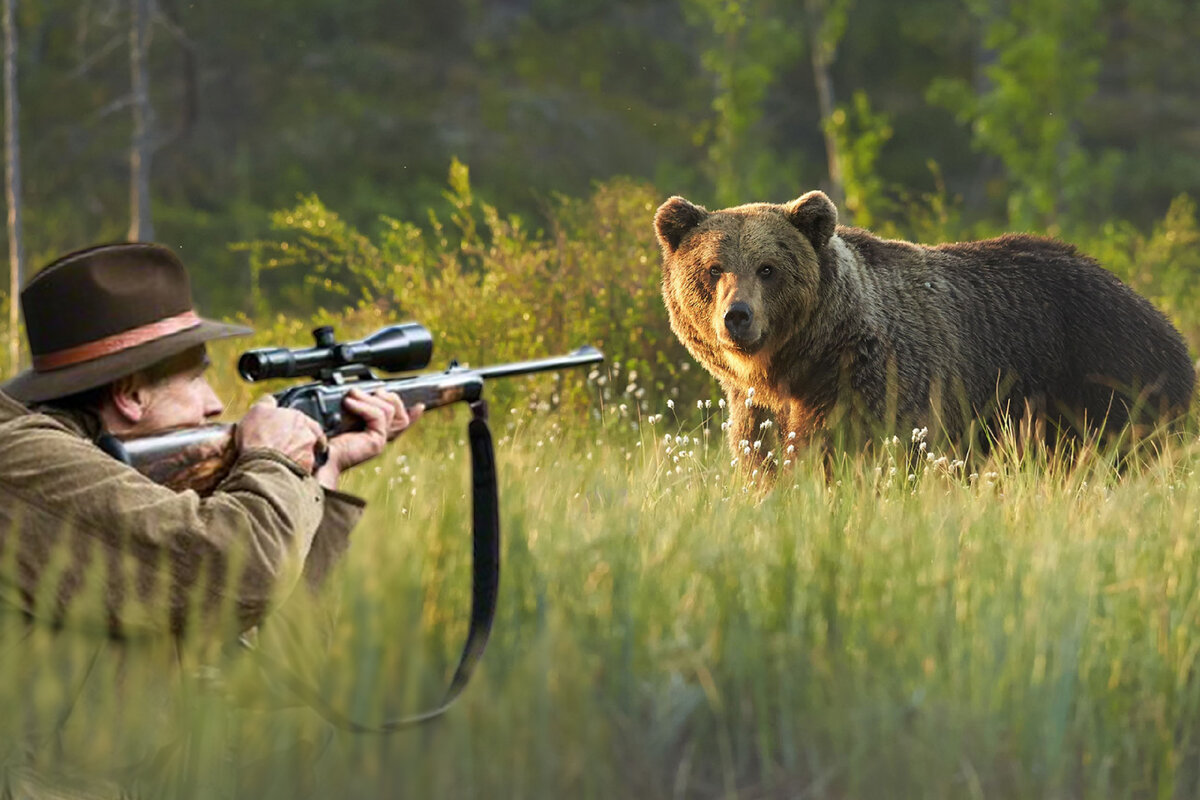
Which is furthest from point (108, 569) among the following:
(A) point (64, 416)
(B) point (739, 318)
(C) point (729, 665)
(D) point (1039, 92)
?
(D) point (1039, 92)

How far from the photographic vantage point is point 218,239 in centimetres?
2073

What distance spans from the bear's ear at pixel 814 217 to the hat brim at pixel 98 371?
3.27 meters

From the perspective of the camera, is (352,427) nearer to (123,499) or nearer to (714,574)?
(123,499)

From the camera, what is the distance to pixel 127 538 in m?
2.73

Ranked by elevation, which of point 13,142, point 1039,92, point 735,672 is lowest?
point 735,672

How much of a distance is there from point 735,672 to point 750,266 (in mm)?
2868

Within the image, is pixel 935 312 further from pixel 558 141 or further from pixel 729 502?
pixel 558 141

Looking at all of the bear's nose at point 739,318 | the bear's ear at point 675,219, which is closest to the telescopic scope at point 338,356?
the bear's nose at point 739,318

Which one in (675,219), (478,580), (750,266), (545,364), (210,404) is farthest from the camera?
(675,219)

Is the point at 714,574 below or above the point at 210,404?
below

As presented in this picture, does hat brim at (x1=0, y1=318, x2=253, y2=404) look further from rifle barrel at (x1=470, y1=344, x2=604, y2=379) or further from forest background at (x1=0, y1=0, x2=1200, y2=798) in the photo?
rifle barrel at (x1=470, y1=344, x2=604, y2=379)

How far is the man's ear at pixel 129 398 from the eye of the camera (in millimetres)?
2945

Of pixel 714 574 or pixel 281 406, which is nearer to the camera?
pixel 281 406

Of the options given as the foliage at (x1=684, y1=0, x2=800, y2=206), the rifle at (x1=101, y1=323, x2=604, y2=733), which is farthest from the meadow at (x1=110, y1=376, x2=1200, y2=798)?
the foliage at (x1=684, y1=0, x2=800, y2=206)
